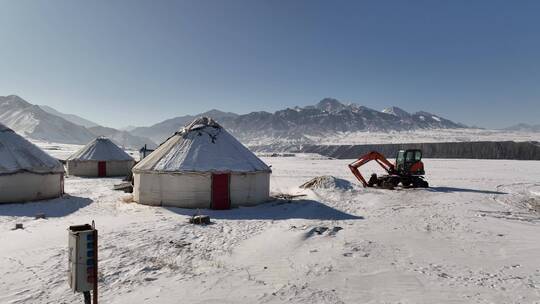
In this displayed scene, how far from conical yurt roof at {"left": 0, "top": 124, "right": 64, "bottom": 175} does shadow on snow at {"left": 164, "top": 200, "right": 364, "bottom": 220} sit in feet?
26.8

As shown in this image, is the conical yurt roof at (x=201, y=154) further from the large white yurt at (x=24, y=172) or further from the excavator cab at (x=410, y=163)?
the excavator cab at (x=410, y=163)

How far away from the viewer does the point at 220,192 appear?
1958 cm

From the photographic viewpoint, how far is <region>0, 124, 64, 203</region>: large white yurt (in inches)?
811

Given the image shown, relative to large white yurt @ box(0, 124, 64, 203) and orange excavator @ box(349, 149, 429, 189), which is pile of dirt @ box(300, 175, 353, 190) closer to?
orange excavator @ box(349, 149, 429, 189)

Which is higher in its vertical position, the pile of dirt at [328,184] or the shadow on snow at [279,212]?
the pile of dirt at [328,184]

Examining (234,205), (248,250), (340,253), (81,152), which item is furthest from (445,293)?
(81,152)

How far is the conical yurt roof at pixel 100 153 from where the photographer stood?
127 feet

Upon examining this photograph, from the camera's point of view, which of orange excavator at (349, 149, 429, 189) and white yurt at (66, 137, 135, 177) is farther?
white yurt at (66, 137, 135, 177)

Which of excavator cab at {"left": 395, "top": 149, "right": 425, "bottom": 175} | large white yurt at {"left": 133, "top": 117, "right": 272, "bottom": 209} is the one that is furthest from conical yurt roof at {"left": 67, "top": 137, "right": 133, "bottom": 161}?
excavator cab at {"left": 395, "top": 149, "right": 425, "bottom": 175}

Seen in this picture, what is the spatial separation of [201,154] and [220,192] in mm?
2407

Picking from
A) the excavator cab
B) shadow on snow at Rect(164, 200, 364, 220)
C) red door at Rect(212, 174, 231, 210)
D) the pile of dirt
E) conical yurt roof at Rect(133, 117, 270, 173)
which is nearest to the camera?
shadow on snow at Rect(164, 200, 364, 220)

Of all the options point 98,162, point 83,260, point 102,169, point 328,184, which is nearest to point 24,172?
point 328,184

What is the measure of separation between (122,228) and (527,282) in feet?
40.9

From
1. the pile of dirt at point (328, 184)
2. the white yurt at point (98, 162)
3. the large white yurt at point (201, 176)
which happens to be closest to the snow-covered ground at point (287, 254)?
the large white yurt at point (201, 176)
